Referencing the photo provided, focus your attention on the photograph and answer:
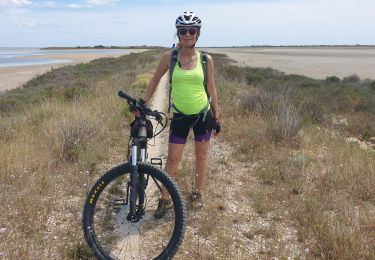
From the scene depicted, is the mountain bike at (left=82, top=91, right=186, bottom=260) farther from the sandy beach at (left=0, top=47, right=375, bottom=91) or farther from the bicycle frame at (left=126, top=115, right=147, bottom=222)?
the sandy beach at (left=0, top=47, right=375, bottom=91)

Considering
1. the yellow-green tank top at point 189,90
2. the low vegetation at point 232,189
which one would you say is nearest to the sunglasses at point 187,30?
the yellow-green tank top at point 189,90

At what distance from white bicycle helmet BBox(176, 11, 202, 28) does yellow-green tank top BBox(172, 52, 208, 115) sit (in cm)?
38

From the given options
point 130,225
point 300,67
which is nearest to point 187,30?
point 130,225

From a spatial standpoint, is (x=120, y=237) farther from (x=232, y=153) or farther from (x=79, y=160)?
(x=232, y=153)

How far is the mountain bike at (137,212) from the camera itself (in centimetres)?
353

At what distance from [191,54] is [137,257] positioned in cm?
218

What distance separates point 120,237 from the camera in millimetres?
4121

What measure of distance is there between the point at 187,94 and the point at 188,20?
31.3 inches

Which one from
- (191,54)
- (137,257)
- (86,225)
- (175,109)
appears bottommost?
(137,257)

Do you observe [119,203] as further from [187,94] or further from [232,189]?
Answer: [232,189]

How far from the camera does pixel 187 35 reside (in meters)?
4.16

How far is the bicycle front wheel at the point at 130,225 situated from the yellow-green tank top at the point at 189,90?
0.97 metres

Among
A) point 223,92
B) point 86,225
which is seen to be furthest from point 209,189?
point 223,92

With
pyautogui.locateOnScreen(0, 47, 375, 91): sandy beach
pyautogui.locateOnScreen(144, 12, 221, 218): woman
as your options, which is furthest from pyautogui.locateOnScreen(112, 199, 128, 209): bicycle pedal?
pyautogui.locateOnScreen(0, 47, 375, 91): sandy beach
